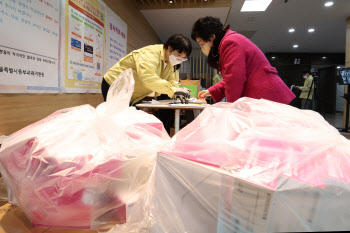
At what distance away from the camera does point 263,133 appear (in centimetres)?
50

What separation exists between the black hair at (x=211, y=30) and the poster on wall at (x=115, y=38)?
5.69ft

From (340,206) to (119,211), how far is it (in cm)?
48

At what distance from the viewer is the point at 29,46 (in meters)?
1.53

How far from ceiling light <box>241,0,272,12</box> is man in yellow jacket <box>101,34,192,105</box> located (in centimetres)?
319

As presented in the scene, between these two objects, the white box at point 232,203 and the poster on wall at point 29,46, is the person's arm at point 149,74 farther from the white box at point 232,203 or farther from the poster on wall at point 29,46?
the white box at point 232,203

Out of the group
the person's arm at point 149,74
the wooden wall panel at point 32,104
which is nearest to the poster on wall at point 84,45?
the wooden wall panel at point 32,104

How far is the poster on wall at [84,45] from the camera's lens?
2.01 meters

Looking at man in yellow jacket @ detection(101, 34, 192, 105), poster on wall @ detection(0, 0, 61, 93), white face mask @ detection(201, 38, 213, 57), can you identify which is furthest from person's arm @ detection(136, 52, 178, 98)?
poster on wall @ detection(0, 0, 61, 93)

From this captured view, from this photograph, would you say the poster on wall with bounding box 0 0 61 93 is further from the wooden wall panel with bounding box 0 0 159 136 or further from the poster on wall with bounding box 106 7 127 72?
the poster on wall with bounding box 106 7 127 72

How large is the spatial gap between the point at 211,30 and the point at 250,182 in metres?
1.19

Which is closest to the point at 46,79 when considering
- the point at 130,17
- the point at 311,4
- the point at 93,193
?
the point at 93,193

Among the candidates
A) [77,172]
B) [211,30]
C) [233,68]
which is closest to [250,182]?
[77,172]

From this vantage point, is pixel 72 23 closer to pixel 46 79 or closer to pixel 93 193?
pixel 46 79

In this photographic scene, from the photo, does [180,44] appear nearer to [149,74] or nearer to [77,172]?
[149,74]
